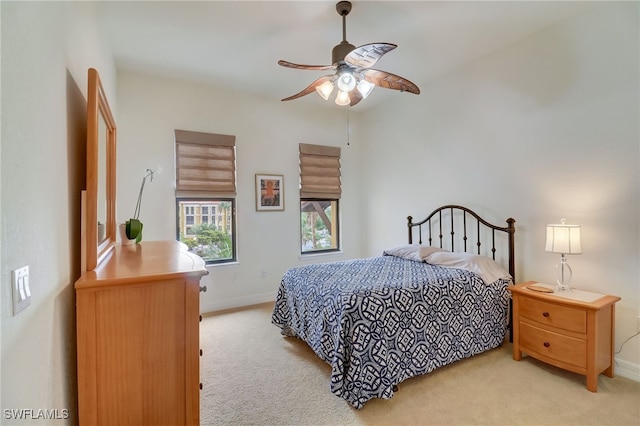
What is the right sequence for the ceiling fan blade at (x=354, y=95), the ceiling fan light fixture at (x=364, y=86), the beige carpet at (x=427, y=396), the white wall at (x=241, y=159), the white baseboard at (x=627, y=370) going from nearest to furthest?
the beige carpet at (x=427, y=396), the white baseboard at (x=627, y=370), the ceiling fan light fixture at (x=364, y=86), the ceiling fan blade at (x=354, y=95), the white wall at (x=241, y=159)

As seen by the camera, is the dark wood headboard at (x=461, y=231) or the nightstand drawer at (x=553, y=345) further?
the dark wood headboard at (x=461, y=231)

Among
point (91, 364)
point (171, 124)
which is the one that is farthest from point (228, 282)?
point (91, 364)

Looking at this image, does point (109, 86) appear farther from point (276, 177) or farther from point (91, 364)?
point (91, 364)

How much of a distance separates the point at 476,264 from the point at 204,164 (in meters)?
3.19

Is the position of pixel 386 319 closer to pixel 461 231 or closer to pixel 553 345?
pixel 553 345

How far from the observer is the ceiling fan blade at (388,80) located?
7.73 ft

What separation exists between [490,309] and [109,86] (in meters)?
3.94

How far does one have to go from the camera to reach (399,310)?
215 cm

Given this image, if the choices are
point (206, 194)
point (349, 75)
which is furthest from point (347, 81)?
point (206, 194)

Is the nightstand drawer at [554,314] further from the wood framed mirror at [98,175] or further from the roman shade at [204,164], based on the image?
the roman shade at [204,164]

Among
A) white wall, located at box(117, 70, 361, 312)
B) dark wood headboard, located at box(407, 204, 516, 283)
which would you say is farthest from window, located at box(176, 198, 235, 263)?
dark wood headboard, located at box(407, 204, 516, 283)

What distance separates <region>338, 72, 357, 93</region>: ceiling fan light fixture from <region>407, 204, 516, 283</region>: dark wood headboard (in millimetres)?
1917

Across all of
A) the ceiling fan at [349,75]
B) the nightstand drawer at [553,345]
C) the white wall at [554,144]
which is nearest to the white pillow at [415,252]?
the white wall at [554,144]

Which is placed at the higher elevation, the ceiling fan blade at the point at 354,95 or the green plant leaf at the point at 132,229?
the ceiling fan blade at the point at 354,95
